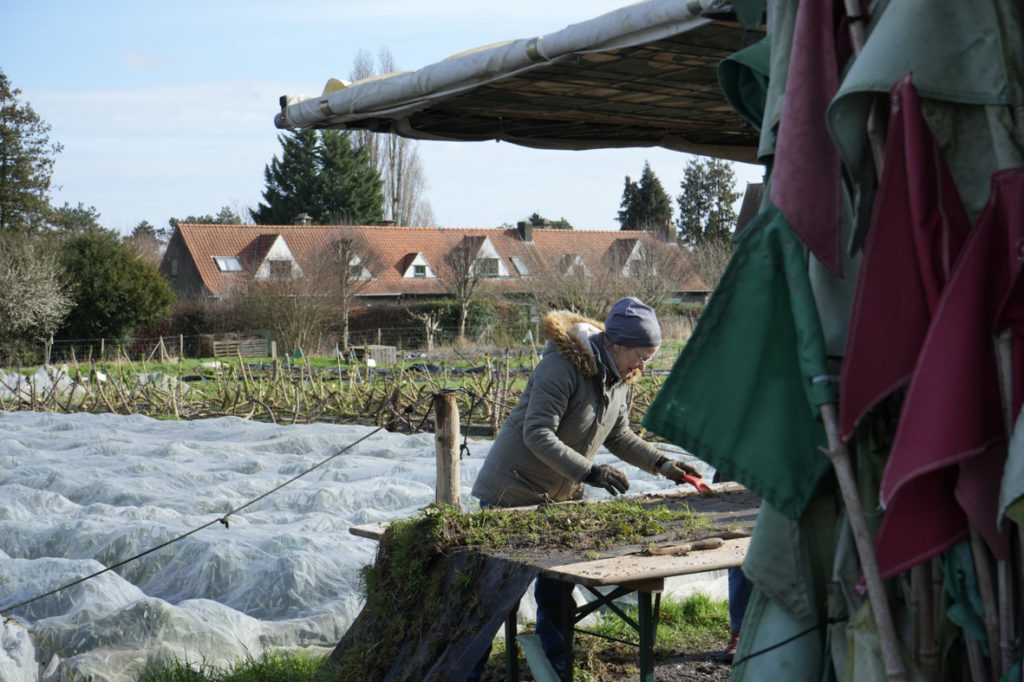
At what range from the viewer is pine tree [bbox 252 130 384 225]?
A: 4525 centimetres

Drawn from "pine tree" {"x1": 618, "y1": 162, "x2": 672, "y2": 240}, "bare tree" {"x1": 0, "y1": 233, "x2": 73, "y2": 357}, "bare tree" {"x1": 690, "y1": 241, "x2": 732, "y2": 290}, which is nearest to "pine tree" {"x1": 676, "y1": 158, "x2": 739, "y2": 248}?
"pine tree" {"x1": 618, "y1": 162, "x2": 672, "y2": 240}

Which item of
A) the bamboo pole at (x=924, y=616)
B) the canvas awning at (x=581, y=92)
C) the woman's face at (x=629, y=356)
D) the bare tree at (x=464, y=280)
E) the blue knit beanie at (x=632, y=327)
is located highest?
the canvas awning at (x=581, y=92)

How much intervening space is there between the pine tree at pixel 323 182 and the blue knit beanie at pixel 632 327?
41.3 meters

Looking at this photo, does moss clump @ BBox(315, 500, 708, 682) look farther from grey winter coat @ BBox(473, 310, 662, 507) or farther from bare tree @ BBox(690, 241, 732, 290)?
bare tree @ BBox(690, 241, 732, 290)

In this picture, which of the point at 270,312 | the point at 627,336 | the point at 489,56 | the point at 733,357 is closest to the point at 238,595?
the point at 627,336

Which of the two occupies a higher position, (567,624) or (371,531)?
(371,531)

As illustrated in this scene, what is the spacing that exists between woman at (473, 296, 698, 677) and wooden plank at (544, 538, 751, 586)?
955 mm

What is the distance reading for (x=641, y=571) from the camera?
2.81 metres

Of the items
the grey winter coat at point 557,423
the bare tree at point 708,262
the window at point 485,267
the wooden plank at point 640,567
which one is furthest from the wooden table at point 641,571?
the bare tree at point 708,262

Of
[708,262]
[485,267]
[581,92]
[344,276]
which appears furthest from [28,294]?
[581,92]

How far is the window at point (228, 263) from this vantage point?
37.6 metres

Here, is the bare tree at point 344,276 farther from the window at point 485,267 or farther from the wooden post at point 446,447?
the wooden post at point 446,447

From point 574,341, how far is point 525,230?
37.1 meters

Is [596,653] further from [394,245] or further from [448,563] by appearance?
[394,245]
